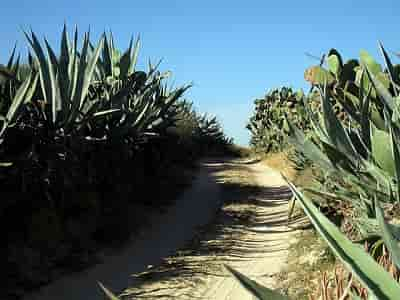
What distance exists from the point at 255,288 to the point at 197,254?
529 cm

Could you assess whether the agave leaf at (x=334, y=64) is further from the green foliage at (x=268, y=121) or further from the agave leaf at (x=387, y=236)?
the green foliage at (x=268, y=121)

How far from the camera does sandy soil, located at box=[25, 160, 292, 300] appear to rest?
4.99 metres

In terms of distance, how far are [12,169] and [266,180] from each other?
34.0 ft

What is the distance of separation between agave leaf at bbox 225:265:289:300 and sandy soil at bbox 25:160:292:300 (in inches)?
146

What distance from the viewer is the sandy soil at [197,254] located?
4988mm

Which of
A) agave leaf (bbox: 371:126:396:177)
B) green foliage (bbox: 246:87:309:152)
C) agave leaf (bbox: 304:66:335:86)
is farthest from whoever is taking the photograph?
green foliage (bbox: 246:87:309:152)

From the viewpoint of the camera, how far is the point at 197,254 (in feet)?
20.9

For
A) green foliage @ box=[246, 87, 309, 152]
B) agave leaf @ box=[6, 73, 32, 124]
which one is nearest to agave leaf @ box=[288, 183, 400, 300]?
agave leaf @ box=[6, 73, 32, 124]

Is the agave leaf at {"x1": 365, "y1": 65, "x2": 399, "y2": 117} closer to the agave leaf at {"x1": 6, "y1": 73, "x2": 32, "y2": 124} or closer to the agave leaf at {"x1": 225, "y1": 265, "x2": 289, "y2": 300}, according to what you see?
the agave leaf at {"x1": 225, "y1": 265, "x2": 289, "y2": 300}

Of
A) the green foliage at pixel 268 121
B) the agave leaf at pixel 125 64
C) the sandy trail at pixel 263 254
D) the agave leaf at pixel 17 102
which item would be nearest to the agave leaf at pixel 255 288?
the sandy trail at pixel 263 254

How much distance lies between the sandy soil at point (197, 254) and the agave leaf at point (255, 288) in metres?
3.70

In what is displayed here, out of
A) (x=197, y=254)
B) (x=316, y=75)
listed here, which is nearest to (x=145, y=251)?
(x=197, y=254)

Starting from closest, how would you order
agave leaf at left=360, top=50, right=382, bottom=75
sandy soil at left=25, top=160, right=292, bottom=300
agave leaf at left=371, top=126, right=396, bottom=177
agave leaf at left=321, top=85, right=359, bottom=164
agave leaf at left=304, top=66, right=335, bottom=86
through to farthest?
agave leaf at left=371, top=126, right=396, bottom=177, agave leaf at left=321, top=85, right=359, bottom=164, agave leaf at left=360, top=50, right=382, bottom=75, sandy soil at left=25, top=160, right=292, bottom=300, agave leaf at left=304, top=66, right=335, bottom=86

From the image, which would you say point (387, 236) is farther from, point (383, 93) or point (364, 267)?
point (383, 93)
